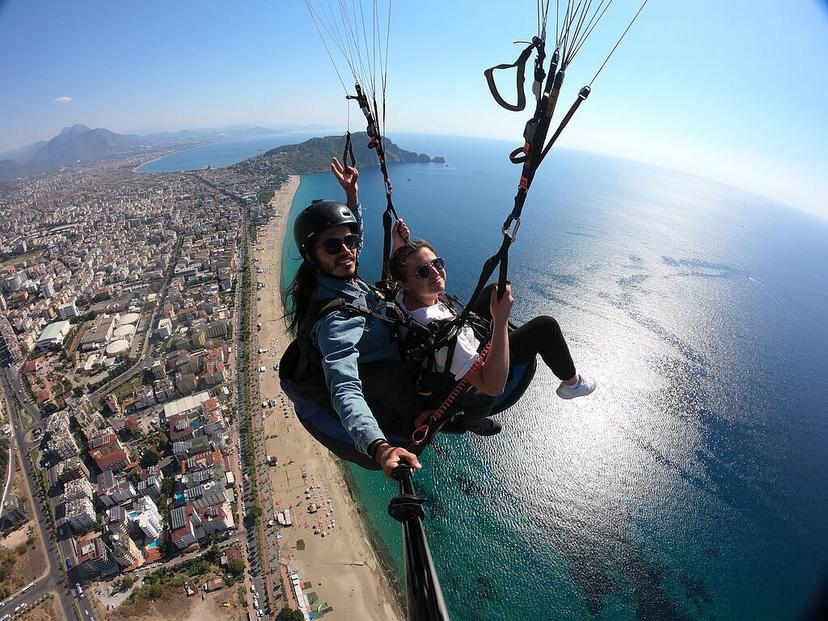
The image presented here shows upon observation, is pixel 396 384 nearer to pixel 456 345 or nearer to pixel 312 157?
pixel 456 345

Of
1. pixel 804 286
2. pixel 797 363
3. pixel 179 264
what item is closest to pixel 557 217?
pixel 804 286

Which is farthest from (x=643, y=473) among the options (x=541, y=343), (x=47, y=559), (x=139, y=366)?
(x=139, y=366)

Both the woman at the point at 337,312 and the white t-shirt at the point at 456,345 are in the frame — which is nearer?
the woman at the point at 337,312

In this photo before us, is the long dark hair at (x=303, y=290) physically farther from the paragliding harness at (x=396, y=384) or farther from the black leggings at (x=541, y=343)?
the black leggings at (x=541, y=343)

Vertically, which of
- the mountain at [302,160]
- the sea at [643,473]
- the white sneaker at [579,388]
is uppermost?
the mountain at [302,160]

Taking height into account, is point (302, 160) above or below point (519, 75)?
above

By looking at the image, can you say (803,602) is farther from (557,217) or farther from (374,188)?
(374,188)

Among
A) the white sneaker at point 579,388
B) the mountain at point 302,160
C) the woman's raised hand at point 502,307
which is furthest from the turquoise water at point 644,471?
the mountain at point 302,160
